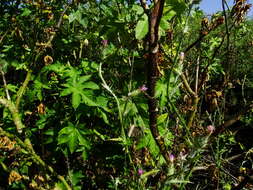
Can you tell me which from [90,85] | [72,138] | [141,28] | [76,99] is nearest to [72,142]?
[72,138]

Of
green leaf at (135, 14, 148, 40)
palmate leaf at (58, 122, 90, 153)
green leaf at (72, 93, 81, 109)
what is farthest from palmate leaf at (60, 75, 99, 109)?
green leaf at (135, 14, 148, 40)

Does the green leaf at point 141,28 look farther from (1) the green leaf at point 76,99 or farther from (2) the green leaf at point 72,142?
(2) the green leaf at point 72,142

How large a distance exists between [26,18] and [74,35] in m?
0.46

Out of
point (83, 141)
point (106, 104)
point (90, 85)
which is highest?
point (90, 85)

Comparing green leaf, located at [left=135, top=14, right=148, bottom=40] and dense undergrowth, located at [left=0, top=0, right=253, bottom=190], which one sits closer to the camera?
green leaf, located at [left=135, top=14, right=148, bottom=40]

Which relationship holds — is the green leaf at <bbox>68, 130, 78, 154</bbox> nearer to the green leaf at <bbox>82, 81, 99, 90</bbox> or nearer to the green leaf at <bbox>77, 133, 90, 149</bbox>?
the green leaf at <bbox>77, 133, 90, 149</bbox>

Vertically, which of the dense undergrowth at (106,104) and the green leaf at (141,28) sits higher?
the green leaf at (141,28)

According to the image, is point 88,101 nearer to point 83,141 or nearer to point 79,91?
point 79,91

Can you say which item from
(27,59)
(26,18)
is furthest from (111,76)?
(26,18)

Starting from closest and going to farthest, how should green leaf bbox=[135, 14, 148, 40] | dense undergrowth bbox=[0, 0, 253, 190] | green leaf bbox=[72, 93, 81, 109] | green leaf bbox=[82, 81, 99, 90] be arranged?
green leaf bbox=[135, 14, 148, 40] < dense undergrowth bbox=[0, 0, 253, 190] < green leaf bbox=[72, 93, 81, 109] < green leaf bbox=[82, 81, 99, 90]

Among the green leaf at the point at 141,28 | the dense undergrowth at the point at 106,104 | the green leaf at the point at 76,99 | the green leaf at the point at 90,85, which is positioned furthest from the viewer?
the green leaf at the point at 90,85

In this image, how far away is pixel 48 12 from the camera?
7.66ft

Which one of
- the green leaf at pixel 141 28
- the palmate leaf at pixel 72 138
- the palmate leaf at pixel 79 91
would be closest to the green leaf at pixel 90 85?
the palmate leaf at pixel 79 91

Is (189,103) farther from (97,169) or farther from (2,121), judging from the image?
(2,121)
